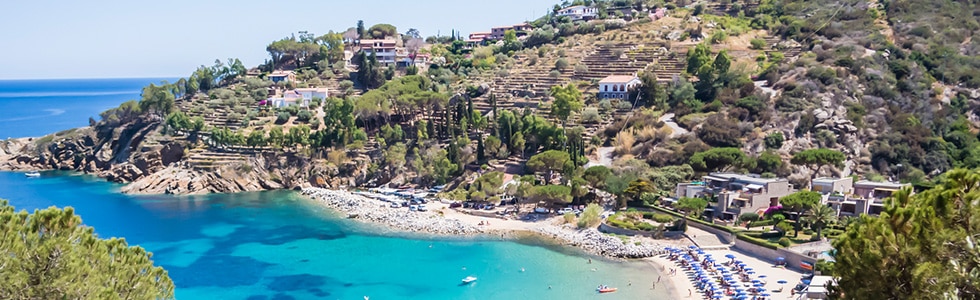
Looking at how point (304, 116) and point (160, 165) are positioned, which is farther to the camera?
point (304, 116)

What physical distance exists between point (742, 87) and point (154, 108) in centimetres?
5341

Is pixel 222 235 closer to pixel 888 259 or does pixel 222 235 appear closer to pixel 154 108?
pixel 154 108

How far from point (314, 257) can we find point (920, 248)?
2993 cm

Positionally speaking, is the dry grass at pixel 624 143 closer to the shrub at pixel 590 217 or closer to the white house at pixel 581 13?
the shrub at pixel 590 217

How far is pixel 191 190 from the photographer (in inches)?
2196

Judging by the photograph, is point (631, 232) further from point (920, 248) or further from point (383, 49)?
point (383, 49)

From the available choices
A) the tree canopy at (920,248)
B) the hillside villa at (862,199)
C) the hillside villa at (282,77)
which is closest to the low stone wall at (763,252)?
the hillside villa at (862,199)

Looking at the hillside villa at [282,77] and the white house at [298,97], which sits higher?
the hillside villa at [282,77]

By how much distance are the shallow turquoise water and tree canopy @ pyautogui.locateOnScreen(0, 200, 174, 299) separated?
14.8m

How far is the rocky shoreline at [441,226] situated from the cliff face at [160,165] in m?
3.14

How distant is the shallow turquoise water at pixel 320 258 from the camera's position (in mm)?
31016

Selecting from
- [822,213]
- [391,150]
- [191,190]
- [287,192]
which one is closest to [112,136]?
[191,190]

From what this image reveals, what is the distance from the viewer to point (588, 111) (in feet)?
192

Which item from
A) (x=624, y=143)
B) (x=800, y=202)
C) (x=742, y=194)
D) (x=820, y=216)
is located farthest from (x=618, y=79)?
(x=820, y=216)
